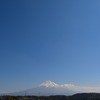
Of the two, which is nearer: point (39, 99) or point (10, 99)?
point (10, 99)

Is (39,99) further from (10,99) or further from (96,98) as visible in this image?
(96,98)

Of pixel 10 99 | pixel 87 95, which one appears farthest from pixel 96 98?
pixel 10 99

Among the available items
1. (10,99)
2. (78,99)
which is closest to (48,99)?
(78,99)

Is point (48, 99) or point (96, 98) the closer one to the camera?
point (96, 98)

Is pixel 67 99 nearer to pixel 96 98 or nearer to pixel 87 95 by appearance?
pixel 87 95

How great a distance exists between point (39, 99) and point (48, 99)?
15.6 feet

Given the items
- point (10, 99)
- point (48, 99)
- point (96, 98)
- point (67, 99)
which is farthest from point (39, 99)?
point (96, 98)

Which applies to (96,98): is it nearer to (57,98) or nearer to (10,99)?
(57,98)

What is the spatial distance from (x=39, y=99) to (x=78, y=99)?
20150 millimetres

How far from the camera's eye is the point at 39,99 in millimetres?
114188

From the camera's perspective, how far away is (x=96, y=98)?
101 metres

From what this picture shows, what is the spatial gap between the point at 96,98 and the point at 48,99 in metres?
26.5

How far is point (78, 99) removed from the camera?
4427 inches

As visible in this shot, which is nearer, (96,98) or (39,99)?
(96,98)
